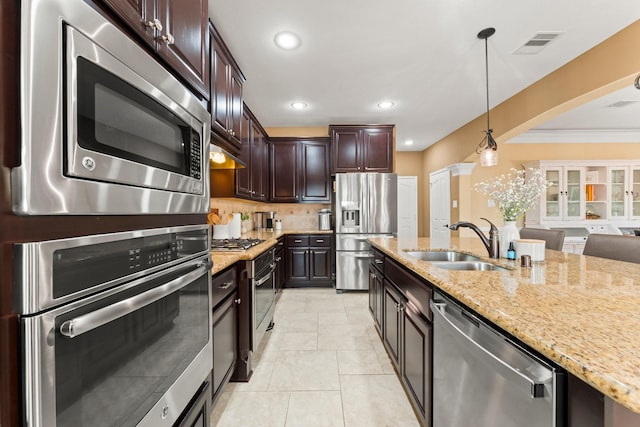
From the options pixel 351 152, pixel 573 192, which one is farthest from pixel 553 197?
pixel 351 152

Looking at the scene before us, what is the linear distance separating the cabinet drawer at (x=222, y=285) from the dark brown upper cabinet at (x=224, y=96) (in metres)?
0.97

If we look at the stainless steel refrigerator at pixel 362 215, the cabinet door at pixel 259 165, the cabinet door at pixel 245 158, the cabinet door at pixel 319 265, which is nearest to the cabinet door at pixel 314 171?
the stainless steel refrigerator at pixel 362 215

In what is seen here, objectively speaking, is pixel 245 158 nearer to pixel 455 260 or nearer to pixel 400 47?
pixel 400 47

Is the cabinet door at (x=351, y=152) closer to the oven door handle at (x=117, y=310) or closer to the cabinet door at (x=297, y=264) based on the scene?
the cabinet door at (x=297, y=264)

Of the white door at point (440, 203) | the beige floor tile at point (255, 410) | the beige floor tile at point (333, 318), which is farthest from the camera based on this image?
the white door at point (440, 203)

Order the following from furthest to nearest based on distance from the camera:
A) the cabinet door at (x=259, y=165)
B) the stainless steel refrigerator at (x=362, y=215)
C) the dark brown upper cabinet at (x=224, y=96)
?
the stainless steel refrigerator at (x=362, y=215) → the cabinet door at (x=259, y=165) → the dark brown upper cabinet at (x=224, y=96)

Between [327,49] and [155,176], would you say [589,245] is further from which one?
[155,176]

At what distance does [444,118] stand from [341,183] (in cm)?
206

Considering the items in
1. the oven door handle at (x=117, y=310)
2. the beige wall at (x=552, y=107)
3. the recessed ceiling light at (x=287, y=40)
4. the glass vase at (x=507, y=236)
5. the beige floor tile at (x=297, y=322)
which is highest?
the recessed ceiling light at (x=287, y=40)

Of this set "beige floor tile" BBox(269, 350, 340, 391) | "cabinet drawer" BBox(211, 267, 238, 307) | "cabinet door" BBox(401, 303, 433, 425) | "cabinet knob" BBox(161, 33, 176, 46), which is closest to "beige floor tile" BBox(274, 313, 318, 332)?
"beige floor tile" BBox(269, 350, 340, 391)

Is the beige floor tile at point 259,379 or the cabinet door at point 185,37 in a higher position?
the cabinet door at point 185,37

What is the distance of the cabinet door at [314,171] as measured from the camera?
14.8 feet

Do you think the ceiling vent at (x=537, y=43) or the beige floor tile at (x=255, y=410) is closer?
the beige floor tile at (x=255, y=410)

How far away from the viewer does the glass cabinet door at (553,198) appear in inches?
196
